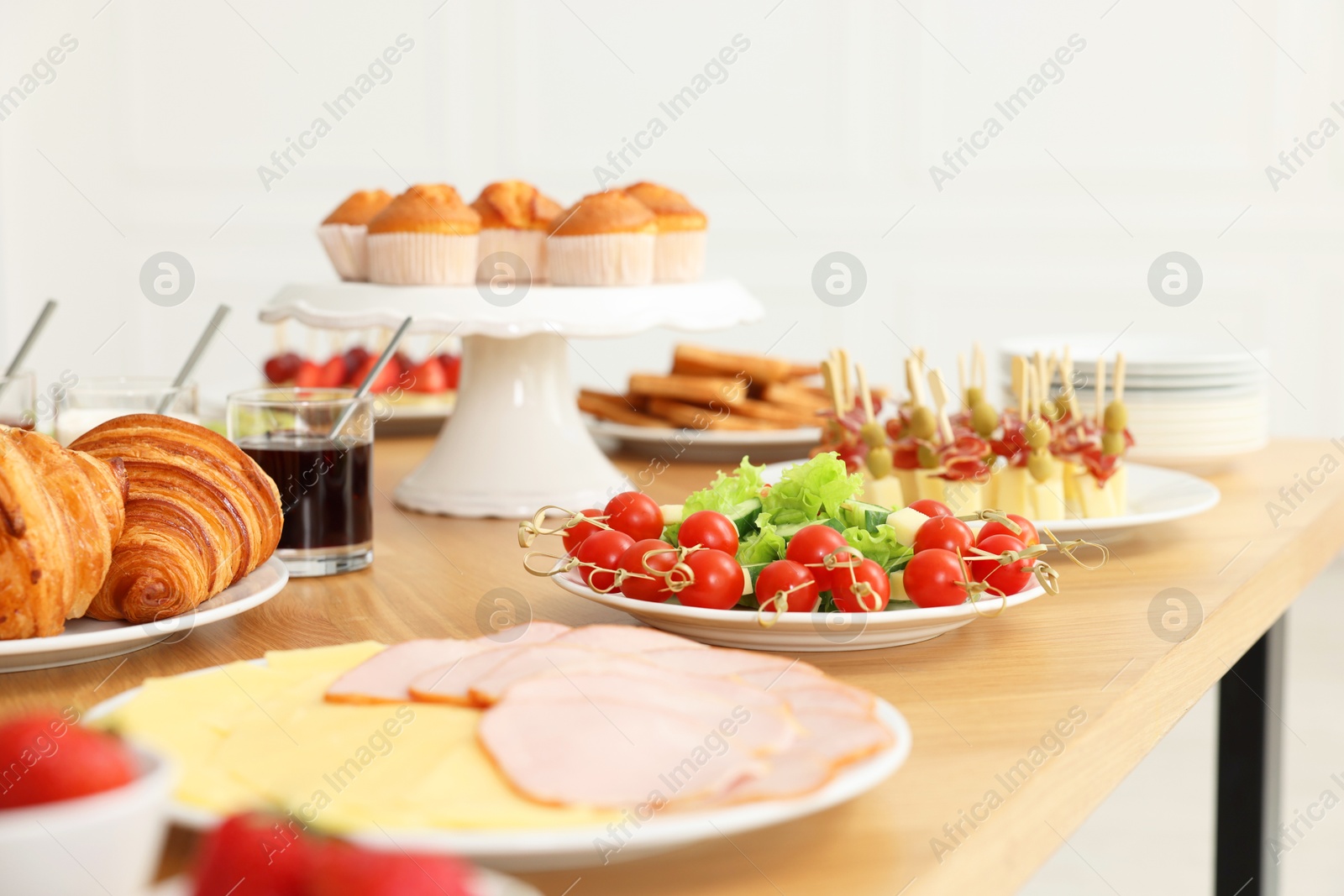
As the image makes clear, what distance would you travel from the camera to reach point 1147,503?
62.9 inches

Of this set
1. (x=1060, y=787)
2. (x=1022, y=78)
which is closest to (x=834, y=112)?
(x=1022, y=78)

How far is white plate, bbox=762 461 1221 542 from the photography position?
1405mm

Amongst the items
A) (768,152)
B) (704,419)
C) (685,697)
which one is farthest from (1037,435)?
(768,152)

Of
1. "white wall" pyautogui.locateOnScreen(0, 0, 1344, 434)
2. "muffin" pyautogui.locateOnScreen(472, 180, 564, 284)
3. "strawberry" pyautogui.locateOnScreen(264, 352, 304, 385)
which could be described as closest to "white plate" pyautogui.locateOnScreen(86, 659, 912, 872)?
"muffin" pyautogui.locateOnScreen(472, 180, 564, 284)

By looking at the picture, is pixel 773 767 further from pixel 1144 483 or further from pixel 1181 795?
pixel 1181 795

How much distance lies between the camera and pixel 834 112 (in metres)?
5.28

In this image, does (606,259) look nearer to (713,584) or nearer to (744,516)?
(744,516)

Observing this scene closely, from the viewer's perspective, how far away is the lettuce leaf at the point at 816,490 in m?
1.17

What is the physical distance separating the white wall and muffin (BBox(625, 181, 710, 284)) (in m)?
3.57

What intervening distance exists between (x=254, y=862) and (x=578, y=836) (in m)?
0.23

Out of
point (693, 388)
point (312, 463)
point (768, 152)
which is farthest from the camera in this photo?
point (768, 152)

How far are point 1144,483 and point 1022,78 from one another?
12.5 feet

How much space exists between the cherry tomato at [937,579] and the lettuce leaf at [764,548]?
0.12 m

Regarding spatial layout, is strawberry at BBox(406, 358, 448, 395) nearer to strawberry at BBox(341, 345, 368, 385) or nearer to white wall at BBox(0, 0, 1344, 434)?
strawberry at BBox(341, 345, 368, 385)
